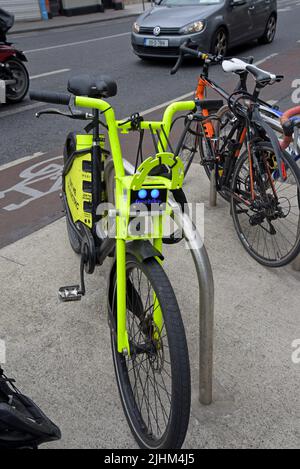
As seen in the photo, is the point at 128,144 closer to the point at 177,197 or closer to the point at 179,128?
the point at 179,128

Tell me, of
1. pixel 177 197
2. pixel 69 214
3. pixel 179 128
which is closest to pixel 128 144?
pixel 179 128

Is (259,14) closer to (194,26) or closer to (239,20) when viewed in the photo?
(239,20)

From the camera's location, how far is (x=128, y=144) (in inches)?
230

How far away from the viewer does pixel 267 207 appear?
3258mm

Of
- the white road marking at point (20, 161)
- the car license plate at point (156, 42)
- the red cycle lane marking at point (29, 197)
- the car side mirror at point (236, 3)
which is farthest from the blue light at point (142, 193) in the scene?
the car side mirror at point (236, 3)

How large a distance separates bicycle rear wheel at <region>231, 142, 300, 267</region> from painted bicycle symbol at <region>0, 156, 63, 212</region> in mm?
1970

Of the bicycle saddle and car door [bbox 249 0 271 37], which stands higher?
the bicycle saddle

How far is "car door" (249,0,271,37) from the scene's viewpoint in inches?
438

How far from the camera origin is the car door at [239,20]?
10.3 metres

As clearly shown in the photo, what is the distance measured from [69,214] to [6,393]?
1799 millimetres

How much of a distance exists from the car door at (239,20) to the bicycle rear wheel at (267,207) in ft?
25.6

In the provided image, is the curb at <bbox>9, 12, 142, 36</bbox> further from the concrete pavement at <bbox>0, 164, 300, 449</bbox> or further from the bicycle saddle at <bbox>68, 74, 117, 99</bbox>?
the bicycle saddle at <bbox>68, 74, 117, 99</bbox>

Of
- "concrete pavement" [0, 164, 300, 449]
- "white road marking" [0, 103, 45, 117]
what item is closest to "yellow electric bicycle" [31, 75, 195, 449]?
"concrete pavement" [0, 164, 300, 449]

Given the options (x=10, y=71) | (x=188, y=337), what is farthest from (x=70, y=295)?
(x=10, y=71)
